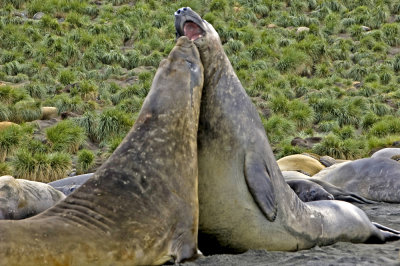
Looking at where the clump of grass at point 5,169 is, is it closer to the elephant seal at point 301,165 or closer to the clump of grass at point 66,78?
the elephant seal at point 301,165

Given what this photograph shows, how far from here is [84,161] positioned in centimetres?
1269

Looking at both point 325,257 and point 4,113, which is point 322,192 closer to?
point 325,257

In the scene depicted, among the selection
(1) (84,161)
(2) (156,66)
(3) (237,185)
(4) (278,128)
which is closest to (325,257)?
(3) (237,185)

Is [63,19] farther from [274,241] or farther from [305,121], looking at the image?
[274,241]

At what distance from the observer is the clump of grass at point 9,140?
512 inches

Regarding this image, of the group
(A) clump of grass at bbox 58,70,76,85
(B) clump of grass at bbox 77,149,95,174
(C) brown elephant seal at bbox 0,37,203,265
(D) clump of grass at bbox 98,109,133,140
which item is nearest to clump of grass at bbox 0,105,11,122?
(D) clump of grass at bbox 98,109,133,140

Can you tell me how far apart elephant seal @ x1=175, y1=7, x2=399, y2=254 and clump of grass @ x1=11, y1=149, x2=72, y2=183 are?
24.7ft

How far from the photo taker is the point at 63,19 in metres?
26.3

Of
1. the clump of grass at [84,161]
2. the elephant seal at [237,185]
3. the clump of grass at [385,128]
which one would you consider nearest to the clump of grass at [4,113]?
the clump of grass at [84,161]

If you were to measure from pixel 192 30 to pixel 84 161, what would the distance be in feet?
27.4

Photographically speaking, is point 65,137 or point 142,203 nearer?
point 142,203

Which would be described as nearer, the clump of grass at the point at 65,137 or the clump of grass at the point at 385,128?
the clump of grass at the point at 65,137

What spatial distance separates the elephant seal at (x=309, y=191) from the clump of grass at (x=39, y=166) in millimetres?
5783

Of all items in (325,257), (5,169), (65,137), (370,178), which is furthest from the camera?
(65,137)
